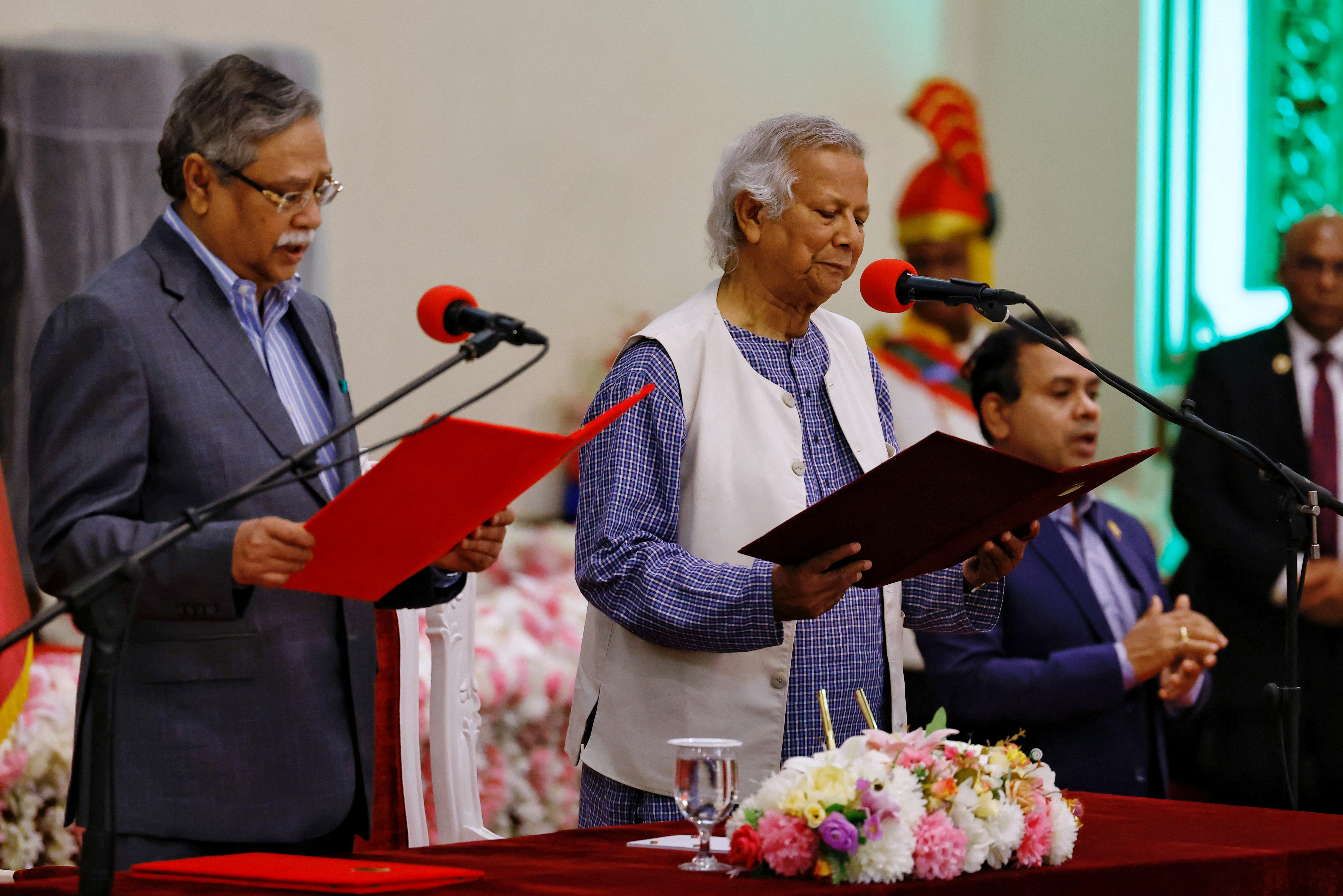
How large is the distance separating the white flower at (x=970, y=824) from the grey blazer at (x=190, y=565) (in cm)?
78

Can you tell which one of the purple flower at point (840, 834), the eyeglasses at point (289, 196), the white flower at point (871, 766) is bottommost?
the purple flower at point (840, 834)

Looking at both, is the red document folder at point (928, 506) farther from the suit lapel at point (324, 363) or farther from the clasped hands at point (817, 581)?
the suit lapel at point (324, 363)

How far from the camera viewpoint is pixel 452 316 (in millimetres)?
1674

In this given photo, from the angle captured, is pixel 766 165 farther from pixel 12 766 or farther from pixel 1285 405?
pixel 1285 405

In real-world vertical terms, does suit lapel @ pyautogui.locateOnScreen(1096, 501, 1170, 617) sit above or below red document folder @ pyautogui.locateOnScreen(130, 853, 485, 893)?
above

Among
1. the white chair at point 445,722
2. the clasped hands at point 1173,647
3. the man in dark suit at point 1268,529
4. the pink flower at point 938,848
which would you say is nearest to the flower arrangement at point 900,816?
the pink flower at point 938,848

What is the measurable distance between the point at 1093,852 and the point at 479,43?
260 cm

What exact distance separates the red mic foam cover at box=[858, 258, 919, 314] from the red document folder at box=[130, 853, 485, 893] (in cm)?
97

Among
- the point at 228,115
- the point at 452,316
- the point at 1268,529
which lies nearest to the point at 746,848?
the point at 452,316

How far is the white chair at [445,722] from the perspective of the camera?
8.32ft

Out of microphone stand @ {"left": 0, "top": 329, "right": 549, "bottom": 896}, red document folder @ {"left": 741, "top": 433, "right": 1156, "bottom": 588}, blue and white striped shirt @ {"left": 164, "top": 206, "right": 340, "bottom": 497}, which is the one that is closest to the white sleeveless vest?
red document folder @ {"left": 741, "top": 433, "right": 1156, "bottom": 588}

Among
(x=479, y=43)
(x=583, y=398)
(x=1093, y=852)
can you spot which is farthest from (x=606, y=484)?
(x=479, y=43)

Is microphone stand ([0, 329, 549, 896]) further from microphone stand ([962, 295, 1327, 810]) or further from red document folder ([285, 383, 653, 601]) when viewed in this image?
microphone stand ([962, 295, 1327, 810])

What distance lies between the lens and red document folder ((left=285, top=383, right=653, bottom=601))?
1507 millimetres
